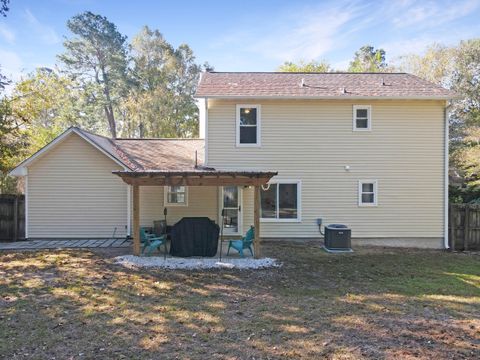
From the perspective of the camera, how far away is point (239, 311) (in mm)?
5582

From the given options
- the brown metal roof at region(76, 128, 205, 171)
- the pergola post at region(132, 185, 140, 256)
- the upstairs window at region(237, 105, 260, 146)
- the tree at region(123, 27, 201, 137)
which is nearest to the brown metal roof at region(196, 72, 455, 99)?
the upstairs window at region(237, 105, 260, 146)

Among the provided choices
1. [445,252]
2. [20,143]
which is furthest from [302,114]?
[20,143]

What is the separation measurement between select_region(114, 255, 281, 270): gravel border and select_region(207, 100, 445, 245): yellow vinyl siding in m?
3.23

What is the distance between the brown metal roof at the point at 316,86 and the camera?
11.8 metres

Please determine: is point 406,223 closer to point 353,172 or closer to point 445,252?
point 445,252

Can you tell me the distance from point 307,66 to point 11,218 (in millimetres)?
24249

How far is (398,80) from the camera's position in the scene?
13445 millimetres

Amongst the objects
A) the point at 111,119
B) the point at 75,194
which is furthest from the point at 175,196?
the point at 111,119

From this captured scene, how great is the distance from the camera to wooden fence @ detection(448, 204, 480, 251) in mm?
11876

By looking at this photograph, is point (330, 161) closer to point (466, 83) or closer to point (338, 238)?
point (338, 238)

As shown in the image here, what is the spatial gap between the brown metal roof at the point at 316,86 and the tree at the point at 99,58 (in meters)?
19.1

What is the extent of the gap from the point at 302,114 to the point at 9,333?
10.4 meters

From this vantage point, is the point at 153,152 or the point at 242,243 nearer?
the point at 242,243

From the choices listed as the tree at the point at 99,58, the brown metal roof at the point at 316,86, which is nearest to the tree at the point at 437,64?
the brown metal roof at the point at 316,86
